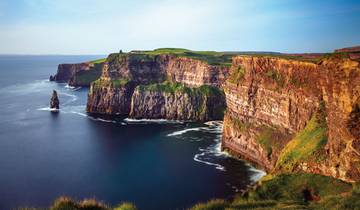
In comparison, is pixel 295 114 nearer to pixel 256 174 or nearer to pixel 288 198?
pixel 256 174

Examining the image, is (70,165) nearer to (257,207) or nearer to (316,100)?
(316,100)

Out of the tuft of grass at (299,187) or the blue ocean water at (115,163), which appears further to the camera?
the blue ocean water at (115,163)

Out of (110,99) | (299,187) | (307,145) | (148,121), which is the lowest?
(148,121)

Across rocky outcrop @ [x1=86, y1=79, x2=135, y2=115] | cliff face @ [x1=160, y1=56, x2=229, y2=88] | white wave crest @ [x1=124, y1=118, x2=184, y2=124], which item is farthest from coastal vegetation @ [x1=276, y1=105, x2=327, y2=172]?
rocky outcrop @ [x1=86, y1=79, x2=135, y2=115]

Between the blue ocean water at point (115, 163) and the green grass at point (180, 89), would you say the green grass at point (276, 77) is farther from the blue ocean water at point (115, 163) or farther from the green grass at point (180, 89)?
the green grass at point (180, 89)

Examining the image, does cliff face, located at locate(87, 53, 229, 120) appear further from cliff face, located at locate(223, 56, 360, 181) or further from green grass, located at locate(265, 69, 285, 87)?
green grass, located at locate(265, 69, 285, 87)

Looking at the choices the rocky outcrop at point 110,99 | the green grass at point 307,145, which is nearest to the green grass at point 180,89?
the rocky outcrop at point 110,99

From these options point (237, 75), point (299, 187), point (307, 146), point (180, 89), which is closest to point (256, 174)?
point (307, 146)
